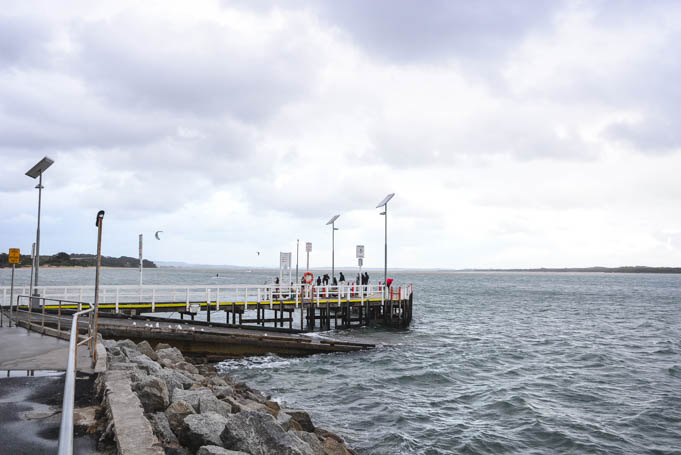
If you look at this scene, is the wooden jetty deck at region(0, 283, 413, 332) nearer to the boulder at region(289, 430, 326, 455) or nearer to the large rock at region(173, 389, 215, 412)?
the large rock at region(173, 389, 215, 412)

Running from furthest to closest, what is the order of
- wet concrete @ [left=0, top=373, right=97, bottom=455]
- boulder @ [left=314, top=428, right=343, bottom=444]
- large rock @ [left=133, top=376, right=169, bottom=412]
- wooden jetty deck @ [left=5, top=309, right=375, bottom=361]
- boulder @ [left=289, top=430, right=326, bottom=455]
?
wooden jetty deck @ [left=5, top=309, right=375, bottom=361] < boulder @ [left=314, top=428, right=343, bottom=444] < boulder @ [left=289, top=430, right=326, bottom=455] < large rock @ [left=133, top=376, right=169, bottom=412] < wet concrete @ [left=0, top=373, right=97, bottom=455]

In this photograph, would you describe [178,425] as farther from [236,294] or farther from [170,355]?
[236,294]

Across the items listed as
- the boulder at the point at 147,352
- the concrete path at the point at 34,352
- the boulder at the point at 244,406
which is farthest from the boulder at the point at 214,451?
the boulder at the point at 147,352

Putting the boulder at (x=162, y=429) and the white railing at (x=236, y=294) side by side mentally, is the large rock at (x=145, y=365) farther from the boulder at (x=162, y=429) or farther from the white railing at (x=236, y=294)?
the white railing at (x=236, y=294)

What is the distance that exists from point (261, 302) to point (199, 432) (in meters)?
19.7

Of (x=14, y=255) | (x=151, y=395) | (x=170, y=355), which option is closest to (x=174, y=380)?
(x=151, y=395)

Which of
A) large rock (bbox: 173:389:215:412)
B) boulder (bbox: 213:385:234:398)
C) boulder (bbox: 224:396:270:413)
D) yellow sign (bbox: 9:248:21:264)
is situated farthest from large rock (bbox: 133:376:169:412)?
yellow sign (bbox: 9:248:21:264)

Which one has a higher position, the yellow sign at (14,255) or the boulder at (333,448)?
the yellow sign at (14,255)

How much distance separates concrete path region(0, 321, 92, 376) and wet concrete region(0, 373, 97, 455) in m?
0.52

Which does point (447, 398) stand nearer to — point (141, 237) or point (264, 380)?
point (264, 380)

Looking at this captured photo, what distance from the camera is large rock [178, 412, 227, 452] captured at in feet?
22.6

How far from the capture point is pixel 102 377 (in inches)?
325

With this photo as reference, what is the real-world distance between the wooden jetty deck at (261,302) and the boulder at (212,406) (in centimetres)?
1426

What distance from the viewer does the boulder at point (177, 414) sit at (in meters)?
7.28
